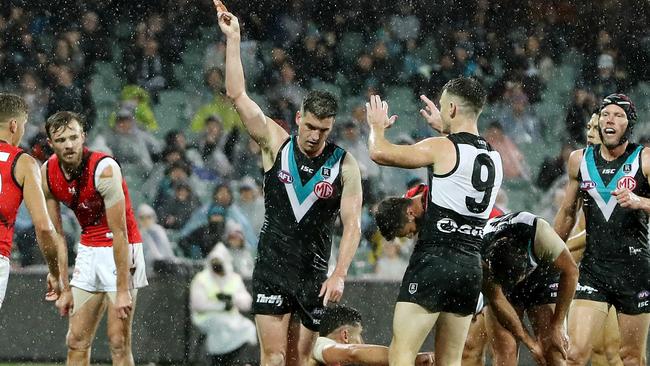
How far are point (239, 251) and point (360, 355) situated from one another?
184 inches

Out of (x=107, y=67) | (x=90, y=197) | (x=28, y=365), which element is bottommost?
(x=28, y=365)

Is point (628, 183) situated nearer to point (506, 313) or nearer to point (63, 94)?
point (506, 313)

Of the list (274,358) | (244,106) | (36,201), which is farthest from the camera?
(36,201)

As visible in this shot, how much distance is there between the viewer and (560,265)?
736 cm

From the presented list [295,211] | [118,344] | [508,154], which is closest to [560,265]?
[295,211]

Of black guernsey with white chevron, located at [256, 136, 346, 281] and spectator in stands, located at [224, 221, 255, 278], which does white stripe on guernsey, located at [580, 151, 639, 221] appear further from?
spectator in stands, located at [224, 221, 255, 278]

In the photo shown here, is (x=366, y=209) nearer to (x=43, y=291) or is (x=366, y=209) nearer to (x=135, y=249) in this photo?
(x=43, y=291)

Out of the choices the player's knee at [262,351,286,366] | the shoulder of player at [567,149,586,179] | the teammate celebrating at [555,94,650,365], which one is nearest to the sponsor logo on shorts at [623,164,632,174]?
the teammate celebrating at [555,94,650,365]

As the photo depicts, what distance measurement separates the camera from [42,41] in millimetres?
14711

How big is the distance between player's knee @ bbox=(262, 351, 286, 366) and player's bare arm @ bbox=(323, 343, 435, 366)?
1.50 feet

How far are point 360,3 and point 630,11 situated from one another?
13.0ft

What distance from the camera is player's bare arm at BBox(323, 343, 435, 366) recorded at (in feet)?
23.3

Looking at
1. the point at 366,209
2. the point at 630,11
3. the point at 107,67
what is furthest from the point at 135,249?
the point at 630,11

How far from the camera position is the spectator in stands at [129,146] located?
43.4 feet
